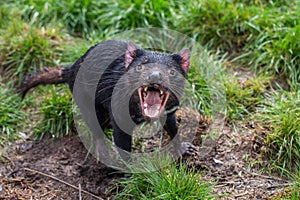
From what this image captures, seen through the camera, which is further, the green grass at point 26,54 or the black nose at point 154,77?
the green grass at point 26,54

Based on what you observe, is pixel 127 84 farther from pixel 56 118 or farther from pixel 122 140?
pixel 56 118

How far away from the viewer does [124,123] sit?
354 cm

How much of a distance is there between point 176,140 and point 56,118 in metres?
1.02

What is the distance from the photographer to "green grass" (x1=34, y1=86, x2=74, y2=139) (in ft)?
13.8

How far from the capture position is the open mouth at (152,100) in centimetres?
324

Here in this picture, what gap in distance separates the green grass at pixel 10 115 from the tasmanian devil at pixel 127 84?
0.61 metres

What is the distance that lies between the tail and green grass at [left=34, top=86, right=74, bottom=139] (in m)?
0.14

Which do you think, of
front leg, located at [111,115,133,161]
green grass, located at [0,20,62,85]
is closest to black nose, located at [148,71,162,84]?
front leg, located at [111,115,133,161]

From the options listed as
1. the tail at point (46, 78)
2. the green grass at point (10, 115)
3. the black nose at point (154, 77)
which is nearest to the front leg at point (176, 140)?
the black nose at point (154, 77)

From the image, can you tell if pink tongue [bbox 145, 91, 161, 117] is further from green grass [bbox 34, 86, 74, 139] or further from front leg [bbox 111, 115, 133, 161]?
green grass [bbox 34, 86, 74, 139]

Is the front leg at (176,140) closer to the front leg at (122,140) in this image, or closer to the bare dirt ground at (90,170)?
the bare dirt ground at (90,170)

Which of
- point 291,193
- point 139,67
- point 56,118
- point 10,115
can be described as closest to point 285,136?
point 291,193

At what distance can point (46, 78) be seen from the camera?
4.20m

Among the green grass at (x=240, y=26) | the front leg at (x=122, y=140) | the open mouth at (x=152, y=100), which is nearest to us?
the open mouth at (x=152, y=100)
